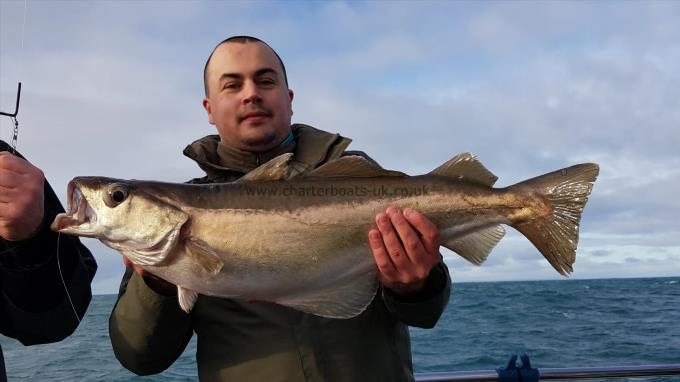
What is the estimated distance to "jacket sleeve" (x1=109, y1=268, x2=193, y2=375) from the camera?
3.47 m

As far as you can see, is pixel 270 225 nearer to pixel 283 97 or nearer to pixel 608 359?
pixel 283 97

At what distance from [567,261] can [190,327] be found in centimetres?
237

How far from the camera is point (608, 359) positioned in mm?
19812

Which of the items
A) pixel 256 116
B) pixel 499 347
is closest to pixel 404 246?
pixel 256 116

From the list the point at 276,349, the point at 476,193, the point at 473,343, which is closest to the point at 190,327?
the point at 276,349

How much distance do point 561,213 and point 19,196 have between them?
3.10 meters

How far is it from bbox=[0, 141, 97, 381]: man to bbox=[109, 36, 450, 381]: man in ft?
1.02

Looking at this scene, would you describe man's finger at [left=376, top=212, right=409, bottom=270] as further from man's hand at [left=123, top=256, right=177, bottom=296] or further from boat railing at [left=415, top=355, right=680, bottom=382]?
boat railing at [left=415, top=355, right=680, bottom=382]

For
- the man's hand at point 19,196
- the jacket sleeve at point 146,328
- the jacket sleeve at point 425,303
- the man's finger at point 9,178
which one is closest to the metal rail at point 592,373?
the jacket sleeve at point 425,303

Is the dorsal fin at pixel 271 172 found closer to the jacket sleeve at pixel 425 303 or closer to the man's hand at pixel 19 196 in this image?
the jacket sleeve at pixel 425 303

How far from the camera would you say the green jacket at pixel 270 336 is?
3.35 m

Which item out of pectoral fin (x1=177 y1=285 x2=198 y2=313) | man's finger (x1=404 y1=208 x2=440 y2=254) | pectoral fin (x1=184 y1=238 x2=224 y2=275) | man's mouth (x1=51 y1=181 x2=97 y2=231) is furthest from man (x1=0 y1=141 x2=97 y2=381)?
man's finger (x1=404 y1=208 x2=440 y2=254)

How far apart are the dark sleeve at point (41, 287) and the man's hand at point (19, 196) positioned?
114 millimetres

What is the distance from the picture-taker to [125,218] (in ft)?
11.1
